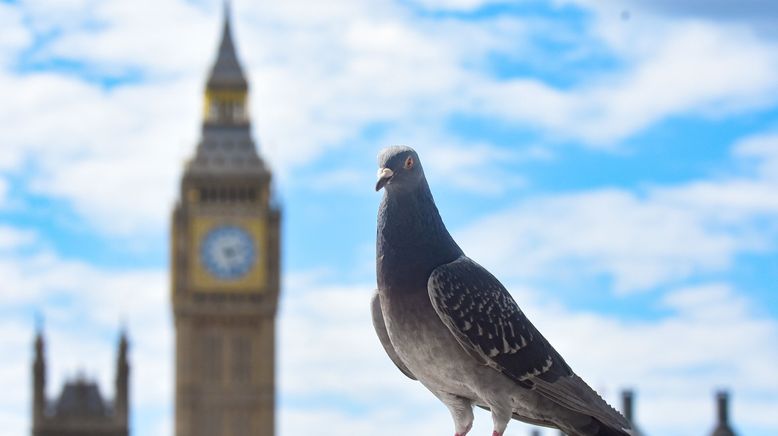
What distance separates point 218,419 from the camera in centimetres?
10212

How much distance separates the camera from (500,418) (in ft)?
29.1

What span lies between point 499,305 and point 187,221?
9361cm

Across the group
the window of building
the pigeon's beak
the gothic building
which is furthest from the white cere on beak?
the gothic building

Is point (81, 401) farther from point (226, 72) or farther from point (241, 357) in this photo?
point (226, 72)

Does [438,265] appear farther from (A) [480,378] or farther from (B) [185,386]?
(B) [185,386]

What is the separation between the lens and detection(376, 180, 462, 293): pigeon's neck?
8.88 m

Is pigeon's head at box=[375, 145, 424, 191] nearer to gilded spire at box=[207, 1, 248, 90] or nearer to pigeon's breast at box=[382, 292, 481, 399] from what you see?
pigeon's breast at box=[382, 292, 481, 399]

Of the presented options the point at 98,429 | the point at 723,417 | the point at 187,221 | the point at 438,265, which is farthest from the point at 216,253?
the point at 438,265

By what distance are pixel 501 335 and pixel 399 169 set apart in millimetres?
801

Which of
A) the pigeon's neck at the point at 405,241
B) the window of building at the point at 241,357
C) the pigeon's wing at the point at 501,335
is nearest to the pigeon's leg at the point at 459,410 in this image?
the pigeon's wing at the point at 501,335

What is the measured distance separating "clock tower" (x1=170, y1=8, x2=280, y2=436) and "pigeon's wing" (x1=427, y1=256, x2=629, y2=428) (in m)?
93.4

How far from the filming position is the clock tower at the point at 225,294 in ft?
335

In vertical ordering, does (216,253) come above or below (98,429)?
above

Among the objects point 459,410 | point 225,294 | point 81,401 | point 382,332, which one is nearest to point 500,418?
point 459,410
